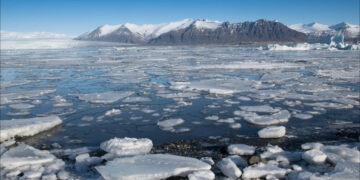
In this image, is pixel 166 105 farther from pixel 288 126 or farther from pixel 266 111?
pixel 288 126

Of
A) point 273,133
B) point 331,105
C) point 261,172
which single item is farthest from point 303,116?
point 261,172

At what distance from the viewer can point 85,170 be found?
3230mm

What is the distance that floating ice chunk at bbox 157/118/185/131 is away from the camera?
196 inches

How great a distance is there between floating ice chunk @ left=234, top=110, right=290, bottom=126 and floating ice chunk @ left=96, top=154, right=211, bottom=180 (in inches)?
90.4

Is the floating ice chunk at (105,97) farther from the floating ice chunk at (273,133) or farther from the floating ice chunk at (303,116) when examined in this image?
the floating ice chunk at (303,116)

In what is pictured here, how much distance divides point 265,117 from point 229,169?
8.51ft

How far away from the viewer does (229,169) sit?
308cm

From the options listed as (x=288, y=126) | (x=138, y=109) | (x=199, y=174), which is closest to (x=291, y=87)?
(x=288, y=126)

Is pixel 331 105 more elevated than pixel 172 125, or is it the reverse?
pixel 331 105

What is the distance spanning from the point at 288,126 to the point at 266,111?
1.01 metres

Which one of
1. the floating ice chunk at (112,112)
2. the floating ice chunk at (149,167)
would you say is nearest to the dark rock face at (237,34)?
the floating ice chunk at (112,112)

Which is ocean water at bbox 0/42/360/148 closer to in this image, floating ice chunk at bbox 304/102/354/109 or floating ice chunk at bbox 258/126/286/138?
floating ice chunk at bbox 304/102/354/109

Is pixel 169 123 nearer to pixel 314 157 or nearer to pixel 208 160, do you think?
pixel 208 160

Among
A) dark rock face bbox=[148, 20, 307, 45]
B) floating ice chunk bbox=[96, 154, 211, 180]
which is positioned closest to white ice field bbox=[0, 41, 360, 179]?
floating ice chunk bbox=[96, 154, 211, 180]
